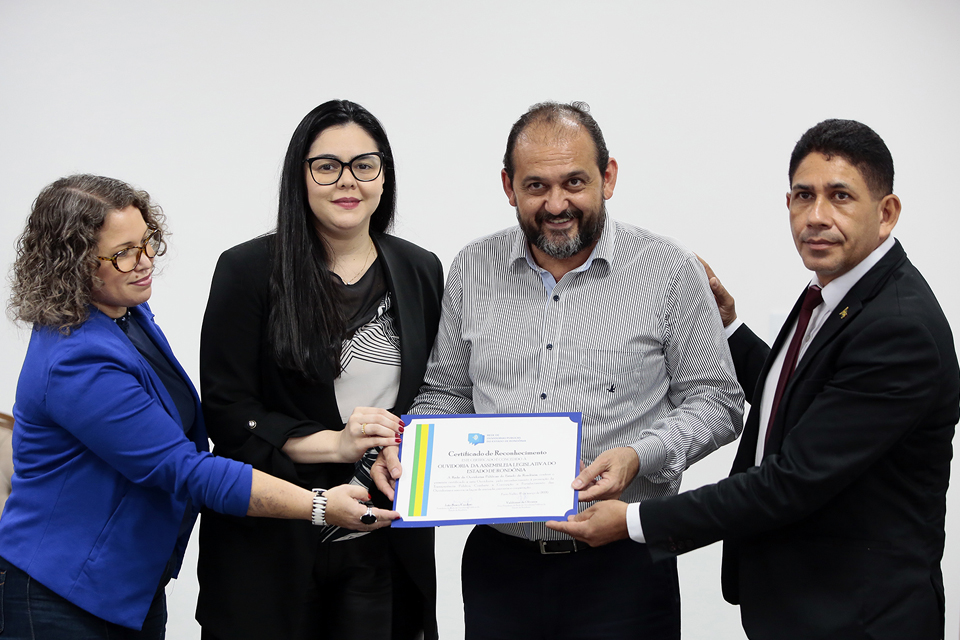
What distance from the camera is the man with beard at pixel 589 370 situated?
1.88 metres

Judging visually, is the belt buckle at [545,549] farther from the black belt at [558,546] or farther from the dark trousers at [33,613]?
the dark trousers at [33,613]

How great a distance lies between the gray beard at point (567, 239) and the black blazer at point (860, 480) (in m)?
0.59

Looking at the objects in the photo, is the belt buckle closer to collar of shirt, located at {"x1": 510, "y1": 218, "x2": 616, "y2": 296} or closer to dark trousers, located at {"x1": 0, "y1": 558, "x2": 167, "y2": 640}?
collar of shirt, located at {"x1": 510, "y1": 218, "x2": 616, "y2": 296}

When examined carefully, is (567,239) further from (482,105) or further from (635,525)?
(482,105)

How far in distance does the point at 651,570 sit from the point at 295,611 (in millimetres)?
893

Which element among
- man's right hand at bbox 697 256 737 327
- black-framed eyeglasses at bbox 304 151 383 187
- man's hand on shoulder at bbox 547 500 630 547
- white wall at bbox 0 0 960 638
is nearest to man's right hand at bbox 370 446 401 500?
man's hand on shoulder at bbox 547 500 630 547

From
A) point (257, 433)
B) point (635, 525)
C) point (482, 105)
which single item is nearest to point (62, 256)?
point (257, 433)

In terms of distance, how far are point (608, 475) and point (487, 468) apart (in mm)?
279

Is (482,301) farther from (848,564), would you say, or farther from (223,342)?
(848,564)

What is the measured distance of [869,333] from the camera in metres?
1.48

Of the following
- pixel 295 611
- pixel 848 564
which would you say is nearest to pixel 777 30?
pixel 848 564

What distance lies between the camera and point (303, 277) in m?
1.96

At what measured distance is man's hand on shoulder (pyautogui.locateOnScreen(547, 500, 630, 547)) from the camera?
1.75m

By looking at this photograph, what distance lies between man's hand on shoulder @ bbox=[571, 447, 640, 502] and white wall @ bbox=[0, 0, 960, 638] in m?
2.09
